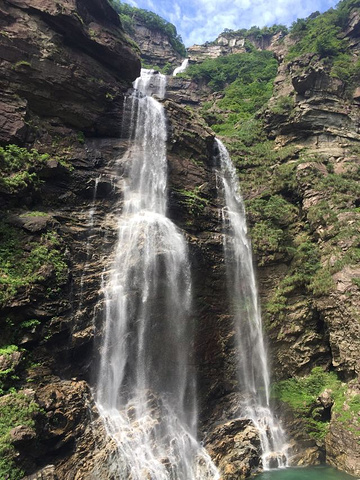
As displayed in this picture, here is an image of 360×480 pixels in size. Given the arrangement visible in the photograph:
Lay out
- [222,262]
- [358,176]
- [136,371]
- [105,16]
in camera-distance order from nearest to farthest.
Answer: [136,371] < [222,262] < [358,176] < [105,16]

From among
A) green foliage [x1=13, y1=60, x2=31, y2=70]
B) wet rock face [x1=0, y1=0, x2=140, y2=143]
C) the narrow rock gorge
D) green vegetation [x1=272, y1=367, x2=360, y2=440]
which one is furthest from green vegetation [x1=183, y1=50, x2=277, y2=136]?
green vegetation [x1=272, y1=367, x2=360, y2=440]

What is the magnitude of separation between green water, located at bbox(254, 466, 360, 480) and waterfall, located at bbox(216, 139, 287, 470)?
25.5 inches

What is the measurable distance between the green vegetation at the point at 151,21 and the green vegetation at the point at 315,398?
57.1 m

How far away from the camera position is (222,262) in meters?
16.8

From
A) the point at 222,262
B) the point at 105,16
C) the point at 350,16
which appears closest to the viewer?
the point at 222,262

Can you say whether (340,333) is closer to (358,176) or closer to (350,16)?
(358,176)

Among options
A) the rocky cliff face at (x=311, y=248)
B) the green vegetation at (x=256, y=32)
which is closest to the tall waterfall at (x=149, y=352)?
the rocky cliff face at (x=311, y=248)

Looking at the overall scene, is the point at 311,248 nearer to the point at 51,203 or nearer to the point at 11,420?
the point at 51,203

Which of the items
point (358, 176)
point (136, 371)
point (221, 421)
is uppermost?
point (358, 176)

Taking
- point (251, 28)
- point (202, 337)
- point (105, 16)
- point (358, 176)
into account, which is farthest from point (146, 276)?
point (251, 28)

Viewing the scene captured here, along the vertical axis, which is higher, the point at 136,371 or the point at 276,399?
the point at 136,371

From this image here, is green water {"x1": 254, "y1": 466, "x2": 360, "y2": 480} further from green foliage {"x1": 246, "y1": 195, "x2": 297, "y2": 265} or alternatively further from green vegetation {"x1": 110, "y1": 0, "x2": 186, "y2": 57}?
green vegetation {"x1": 110, "y1": 0, "x2": 186, "y2": 57}

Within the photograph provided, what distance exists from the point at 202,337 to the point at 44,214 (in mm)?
9172

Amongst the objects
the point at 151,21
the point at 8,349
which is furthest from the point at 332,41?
the point at 8,349
